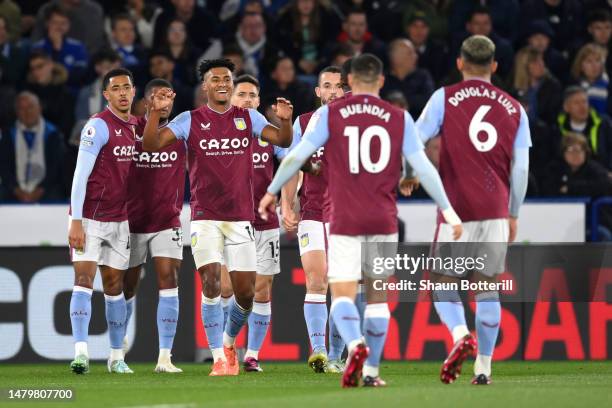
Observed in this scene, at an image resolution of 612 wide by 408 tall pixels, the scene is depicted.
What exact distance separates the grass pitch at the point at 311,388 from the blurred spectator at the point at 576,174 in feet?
10.2

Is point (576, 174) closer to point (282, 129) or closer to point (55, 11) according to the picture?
point (282, 129)

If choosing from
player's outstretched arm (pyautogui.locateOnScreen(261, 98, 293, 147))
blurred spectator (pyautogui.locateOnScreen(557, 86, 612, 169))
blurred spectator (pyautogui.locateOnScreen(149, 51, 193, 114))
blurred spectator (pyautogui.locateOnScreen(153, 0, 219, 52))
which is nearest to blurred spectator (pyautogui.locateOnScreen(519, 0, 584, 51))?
blurred spectator (pyautogui.locateOnScreen(557, 86, 612, 169))

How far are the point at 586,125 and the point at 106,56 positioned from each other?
Result: 5.93 metres

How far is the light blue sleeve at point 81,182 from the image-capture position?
1148 centimetres

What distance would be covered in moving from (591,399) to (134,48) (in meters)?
10.7

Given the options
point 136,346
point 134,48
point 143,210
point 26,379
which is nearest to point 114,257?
point 143,210

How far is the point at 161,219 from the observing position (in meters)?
12.2

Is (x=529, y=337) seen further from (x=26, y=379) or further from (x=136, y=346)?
(x=26, y=379)

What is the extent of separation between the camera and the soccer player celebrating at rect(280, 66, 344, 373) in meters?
11.9

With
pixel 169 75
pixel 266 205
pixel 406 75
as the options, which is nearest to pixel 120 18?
pixel 169 75

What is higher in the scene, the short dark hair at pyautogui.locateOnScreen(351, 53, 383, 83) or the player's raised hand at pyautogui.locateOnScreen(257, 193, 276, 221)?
the short dark hair at pyautogui.locateOnScreen(351, 53, 383, 83)

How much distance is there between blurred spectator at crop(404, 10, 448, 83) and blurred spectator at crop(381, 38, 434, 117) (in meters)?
0.82

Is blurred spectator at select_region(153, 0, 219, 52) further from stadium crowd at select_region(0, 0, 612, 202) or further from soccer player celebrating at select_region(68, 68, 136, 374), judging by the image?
soccer player celebrating at select_region(68, 68, 136, 374)

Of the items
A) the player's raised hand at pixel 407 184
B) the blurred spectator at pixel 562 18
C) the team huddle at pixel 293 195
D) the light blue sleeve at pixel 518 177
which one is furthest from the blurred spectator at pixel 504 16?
the light blue sleeve at pixel 518 177
